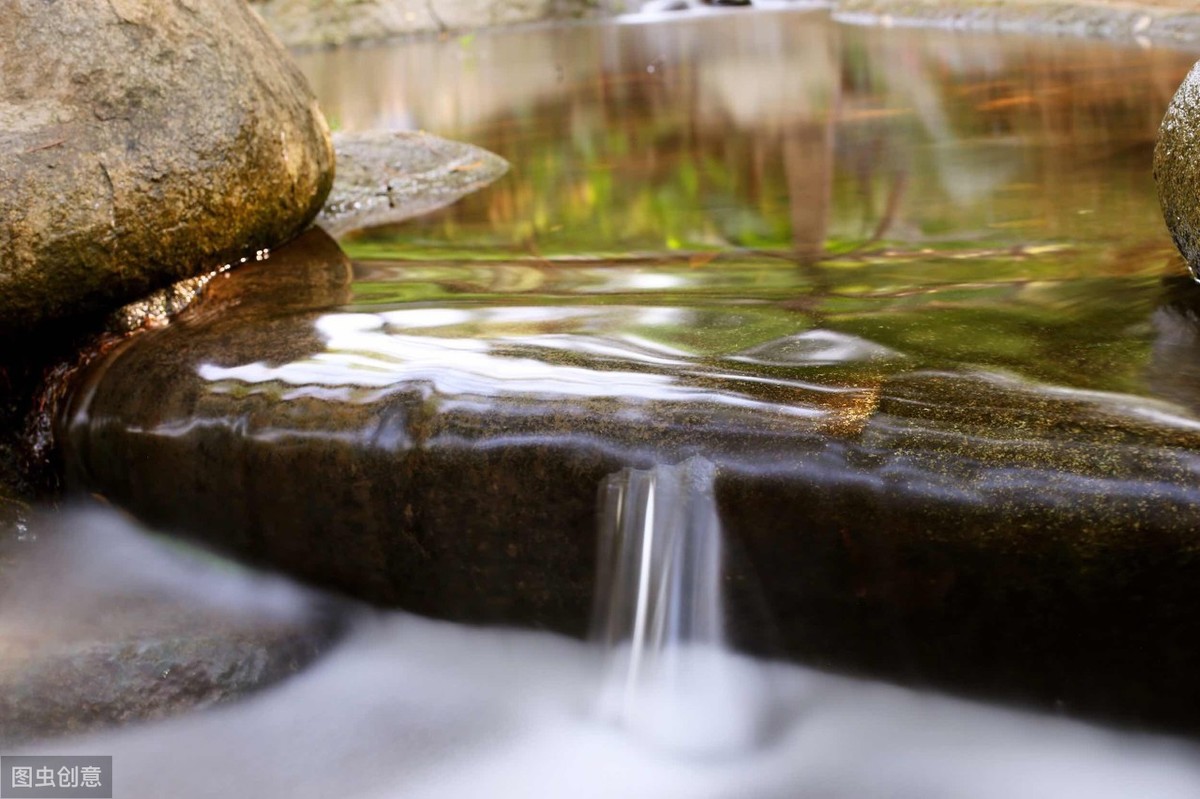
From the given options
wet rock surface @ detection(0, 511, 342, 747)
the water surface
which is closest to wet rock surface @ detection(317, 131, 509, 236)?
the water surface

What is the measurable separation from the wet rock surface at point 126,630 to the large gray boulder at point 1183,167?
2.05 meters

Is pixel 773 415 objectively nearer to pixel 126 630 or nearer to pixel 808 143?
pixel 126 630

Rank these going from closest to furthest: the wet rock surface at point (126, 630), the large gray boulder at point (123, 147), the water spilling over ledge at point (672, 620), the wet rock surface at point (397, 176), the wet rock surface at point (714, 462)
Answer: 1. the wet rock surface at point (714, 462)
2. the water spilling over ledge at point (672, 620)
3. the wet rock surface at point (126, 630)
4. the large gray boulder at point (123, 147)
5. the wet rock surface at point (397, 176)

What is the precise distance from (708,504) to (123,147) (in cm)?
190

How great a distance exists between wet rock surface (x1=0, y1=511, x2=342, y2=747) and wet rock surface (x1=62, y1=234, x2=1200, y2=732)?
0.32 feet

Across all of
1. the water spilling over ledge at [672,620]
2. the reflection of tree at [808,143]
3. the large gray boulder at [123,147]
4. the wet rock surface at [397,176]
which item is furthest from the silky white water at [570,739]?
the wet rock surface at [397,176]

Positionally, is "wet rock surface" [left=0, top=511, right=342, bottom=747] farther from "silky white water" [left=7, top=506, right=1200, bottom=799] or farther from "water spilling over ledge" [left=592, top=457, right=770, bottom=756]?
"water spilling over ledge" [left=592, top=457, right=770, bottom=756]

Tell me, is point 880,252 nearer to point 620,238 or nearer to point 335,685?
point 620,238

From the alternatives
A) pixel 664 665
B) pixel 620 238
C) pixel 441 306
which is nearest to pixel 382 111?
pixel 620 238

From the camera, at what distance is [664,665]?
7.56ft

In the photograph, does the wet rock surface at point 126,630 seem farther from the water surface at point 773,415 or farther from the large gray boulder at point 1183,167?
the large gray boulder at point 1183,167

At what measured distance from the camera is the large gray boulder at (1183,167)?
2473 millimetres

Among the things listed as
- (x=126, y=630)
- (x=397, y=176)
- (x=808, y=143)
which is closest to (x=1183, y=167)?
(x=126, y=630)

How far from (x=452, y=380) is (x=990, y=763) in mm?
1286
